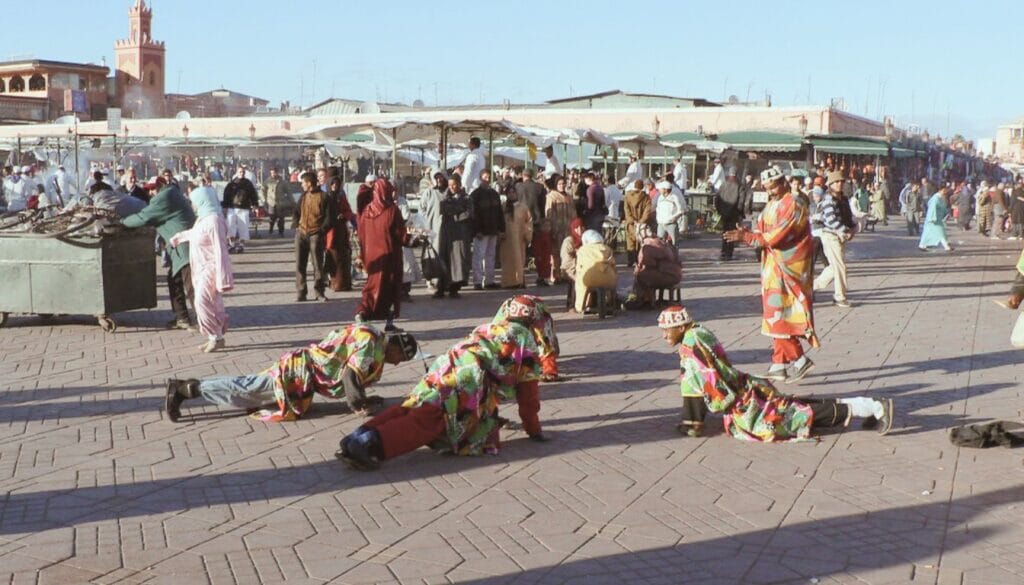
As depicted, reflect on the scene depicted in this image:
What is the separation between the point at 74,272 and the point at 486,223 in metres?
5.37

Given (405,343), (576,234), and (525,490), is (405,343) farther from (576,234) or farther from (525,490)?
(576,234)

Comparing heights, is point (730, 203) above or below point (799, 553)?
above

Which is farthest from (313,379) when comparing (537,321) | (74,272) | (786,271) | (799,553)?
(74,272)

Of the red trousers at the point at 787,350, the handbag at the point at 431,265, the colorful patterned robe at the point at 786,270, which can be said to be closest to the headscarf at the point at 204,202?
the handbag at the point at 431,265

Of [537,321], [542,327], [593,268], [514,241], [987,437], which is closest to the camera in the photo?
[987,437]

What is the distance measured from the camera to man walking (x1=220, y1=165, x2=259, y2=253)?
20.6 metres

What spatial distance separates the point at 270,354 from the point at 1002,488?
609cm

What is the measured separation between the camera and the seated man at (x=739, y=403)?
22.4ft

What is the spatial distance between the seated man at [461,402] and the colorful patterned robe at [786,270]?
8.91 ft

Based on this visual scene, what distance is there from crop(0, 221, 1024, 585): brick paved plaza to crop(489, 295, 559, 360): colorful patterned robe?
344mm

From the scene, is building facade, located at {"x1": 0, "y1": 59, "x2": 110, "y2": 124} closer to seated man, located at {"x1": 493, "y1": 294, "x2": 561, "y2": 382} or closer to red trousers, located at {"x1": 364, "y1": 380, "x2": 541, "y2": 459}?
seated man, located at {"x1": 493, "y1": 294, "x2": 561, "y2": 382}

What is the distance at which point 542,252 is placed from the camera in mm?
15789

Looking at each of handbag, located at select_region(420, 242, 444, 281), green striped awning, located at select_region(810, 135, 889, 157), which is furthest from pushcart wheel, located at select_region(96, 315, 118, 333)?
green striped awning, located at select_region(810, 135, 889, 157)

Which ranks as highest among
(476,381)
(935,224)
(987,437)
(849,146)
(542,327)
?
(849,146)
